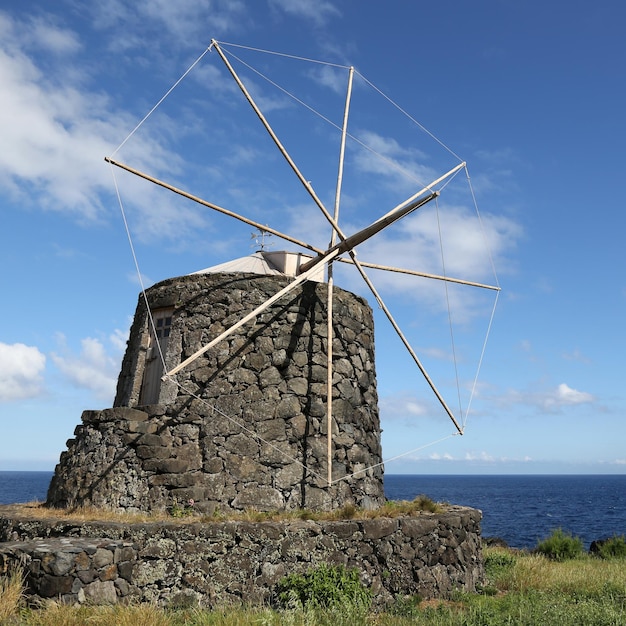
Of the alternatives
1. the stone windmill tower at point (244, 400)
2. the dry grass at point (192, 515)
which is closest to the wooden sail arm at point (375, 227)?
the stone windmill tower at point (244, 400)

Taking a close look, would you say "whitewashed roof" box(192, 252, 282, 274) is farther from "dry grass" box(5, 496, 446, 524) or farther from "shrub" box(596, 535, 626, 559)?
"shrub" box(596, 535, 626, 559)

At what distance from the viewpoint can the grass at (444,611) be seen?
6.77 m

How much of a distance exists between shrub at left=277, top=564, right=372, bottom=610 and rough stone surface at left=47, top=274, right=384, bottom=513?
2.22 meters

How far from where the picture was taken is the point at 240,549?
904 cm

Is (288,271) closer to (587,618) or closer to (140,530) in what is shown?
(140,530)

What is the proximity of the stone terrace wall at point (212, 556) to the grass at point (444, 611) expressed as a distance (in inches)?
14.1

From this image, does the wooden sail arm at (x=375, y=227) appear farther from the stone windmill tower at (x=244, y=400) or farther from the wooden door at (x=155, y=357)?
the wooden door at (x=155, y=357)

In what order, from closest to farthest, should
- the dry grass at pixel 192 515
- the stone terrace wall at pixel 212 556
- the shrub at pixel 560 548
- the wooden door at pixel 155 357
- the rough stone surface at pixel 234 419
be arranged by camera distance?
the stone terrace wall at pixel 212 556, the dry grass at pixel 192 515, the rough stone surface at pixel 234 419, the wooden door at pixel 155 357, the shrub at pixel 560 548

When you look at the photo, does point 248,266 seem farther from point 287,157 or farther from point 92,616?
point 92,616

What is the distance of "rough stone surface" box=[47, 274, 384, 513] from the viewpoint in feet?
34.9

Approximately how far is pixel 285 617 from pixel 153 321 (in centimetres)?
711

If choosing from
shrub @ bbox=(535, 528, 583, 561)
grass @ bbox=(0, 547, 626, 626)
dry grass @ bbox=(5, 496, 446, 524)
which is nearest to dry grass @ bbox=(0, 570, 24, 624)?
grass @ bbox=(0, 547, 626, 626)

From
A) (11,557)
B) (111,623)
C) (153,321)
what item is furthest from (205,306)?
(111,623)

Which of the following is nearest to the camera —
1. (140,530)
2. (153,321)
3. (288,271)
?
(140,530)
